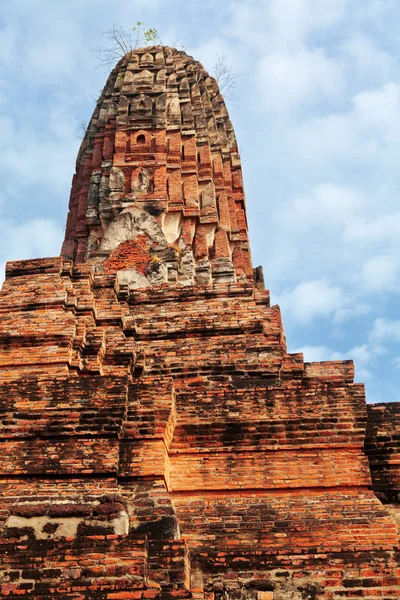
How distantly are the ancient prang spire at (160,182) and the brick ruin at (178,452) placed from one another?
75cm

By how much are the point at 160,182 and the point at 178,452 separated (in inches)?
246

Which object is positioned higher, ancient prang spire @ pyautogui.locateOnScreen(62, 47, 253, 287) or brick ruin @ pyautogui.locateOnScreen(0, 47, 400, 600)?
ancient prang spire @ pyautogui.locateOnScreen(62, 47, 253, 287)

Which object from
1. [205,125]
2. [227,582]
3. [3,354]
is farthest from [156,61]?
[227,582]

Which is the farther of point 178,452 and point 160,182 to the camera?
point 160,182

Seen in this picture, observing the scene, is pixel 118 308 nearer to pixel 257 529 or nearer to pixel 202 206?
pixel 257 529

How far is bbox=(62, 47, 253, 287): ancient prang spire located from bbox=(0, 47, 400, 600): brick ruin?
746 millimetres

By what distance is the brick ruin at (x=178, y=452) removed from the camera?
574 cm

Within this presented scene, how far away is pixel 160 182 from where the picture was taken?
12.4 metres

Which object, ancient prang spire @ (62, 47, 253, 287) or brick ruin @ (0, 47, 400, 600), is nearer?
brick ruin @ (0, 47, 400, 600)

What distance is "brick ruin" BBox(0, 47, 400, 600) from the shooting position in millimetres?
5738

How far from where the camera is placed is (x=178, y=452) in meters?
7.25

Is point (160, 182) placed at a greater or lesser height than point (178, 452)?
greater

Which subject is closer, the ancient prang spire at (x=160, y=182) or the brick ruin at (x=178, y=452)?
the brick ruin at (x=178, y=452)

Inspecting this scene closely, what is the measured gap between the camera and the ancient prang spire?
37.3 feet
